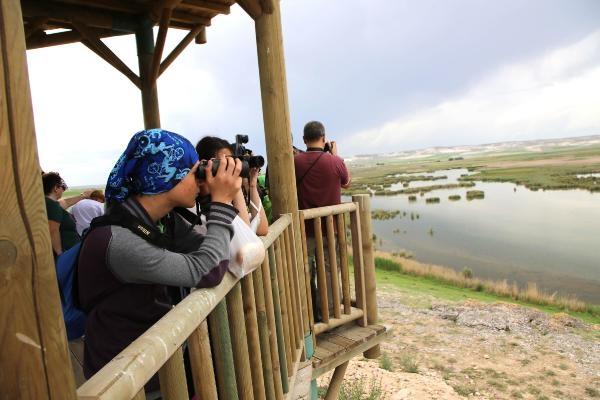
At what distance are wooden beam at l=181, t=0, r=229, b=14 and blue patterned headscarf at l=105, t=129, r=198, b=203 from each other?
3912 mm

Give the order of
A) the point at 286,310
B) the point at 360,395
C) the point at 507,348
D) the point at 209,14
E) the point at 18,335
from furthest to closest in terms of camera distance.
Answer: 1. the point at 507,348
2. the point at 360,395
3. the point at 209,14
4. the point at 286,310
5. the point at 18,335

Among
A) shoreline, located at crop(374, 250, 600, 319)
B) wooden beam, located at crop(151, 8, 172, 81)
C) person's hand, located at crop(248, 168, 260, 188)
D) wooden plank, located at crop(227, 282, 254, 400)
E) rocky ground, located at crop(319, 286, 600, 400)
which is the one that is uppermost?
wooden beam, located at crop(151, 8, 172, 81)

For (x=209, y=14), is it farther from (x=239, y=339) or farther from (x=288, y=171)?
(x=239, y=339)

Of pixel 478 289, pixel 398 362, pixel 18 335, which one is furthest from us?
pixel 478 289

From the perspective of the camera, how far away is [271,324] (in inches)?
84.0

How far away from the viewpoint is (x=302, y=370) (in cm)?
304

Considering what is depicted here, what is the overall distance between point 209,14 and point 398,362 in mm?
6991

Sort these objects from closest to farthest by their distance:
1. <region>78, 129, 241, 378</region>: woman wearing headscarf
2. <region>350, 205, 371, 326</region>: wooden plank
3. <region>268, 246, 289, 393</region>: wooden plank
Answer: <region>78, 129, 241, 378</region>: woman wearing headscarf < <region>268, 246, 289, 393</region>: wooden plank < <region>350, 205, 371, 326</region>: wooden plank

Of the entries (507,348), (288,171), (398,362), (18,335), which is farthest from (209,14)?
(507,348)

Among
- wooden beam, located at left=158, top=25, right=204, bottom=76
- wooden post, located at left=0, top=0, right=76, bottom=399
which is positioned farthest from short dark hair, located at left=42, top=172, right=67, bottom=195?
wooden post, located at left=0, top=0, right=76, bottom=399

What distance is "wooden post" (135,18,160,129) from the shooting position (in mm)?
5215

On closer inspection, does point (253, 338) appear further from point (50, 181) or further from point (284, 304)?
point (50, 181)

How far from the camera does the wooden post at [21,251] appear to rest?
67 centimetres

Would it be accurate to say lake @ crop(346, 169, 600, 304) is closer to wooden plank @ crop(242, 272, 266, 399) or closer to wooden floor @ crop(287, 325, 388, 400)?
wooden floor @ crop(287, 325, 388, 400)
